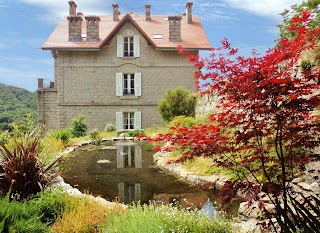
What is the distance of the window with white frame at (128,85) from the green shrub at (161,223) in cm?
1706

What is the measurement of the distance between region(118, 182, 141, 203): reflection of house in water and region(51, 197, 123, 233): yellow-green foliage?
1.34 metres

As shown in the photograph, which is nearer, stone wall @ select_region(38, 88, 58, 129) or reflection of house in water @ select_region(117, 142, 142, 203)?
reflection of house in water @ select_region(117, 142, 142, 203)

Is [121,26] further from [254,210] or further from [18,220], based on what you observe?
[18,220]

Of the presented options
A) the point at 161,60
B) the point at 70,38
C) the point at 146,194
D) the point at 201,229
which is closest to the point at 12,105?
the point at 70,38

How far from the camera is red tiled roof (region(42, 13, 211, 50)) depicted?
20.4 m

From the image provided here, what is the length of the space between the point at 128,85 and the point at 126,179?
1436 centimetres

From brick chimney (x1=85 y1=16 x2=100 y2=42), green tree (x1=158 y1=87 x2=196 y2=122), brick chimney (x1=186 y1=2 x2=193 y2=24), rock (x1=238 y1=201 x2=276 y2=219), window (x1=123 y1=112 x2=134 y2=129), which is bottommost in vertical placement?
rock (x1=238 y1=201 x2=276 y2=219)

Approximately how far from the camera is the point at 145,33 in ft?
67.1

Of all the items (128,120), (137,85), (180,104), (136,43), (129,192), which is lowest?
(129,192)

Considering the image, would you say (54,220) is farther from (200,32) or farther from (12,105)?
(12,105)

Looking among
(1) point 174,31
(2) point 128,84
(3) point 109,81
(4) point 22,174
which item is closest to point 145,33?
(1) point 174,31

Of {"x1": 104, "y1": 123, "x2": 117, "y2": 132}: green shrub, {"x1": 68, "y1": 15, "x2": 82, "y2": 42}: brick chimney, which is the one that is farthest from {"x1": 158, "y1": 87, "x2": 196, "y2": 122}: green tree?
{"x1": 68, "y1": 15, "x2": 82, "y2": 42}: brick chimney

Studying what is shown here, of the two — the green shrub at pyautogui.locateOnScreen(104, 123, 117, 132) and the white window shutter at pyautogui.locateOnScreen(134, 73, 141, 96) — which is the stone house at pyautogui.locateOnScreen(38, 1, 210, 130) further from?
the green shrub at pyautogui.locateOnScreen(104, 123, 117, 132)

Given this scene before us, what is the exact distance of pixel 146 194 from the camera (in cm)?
594
